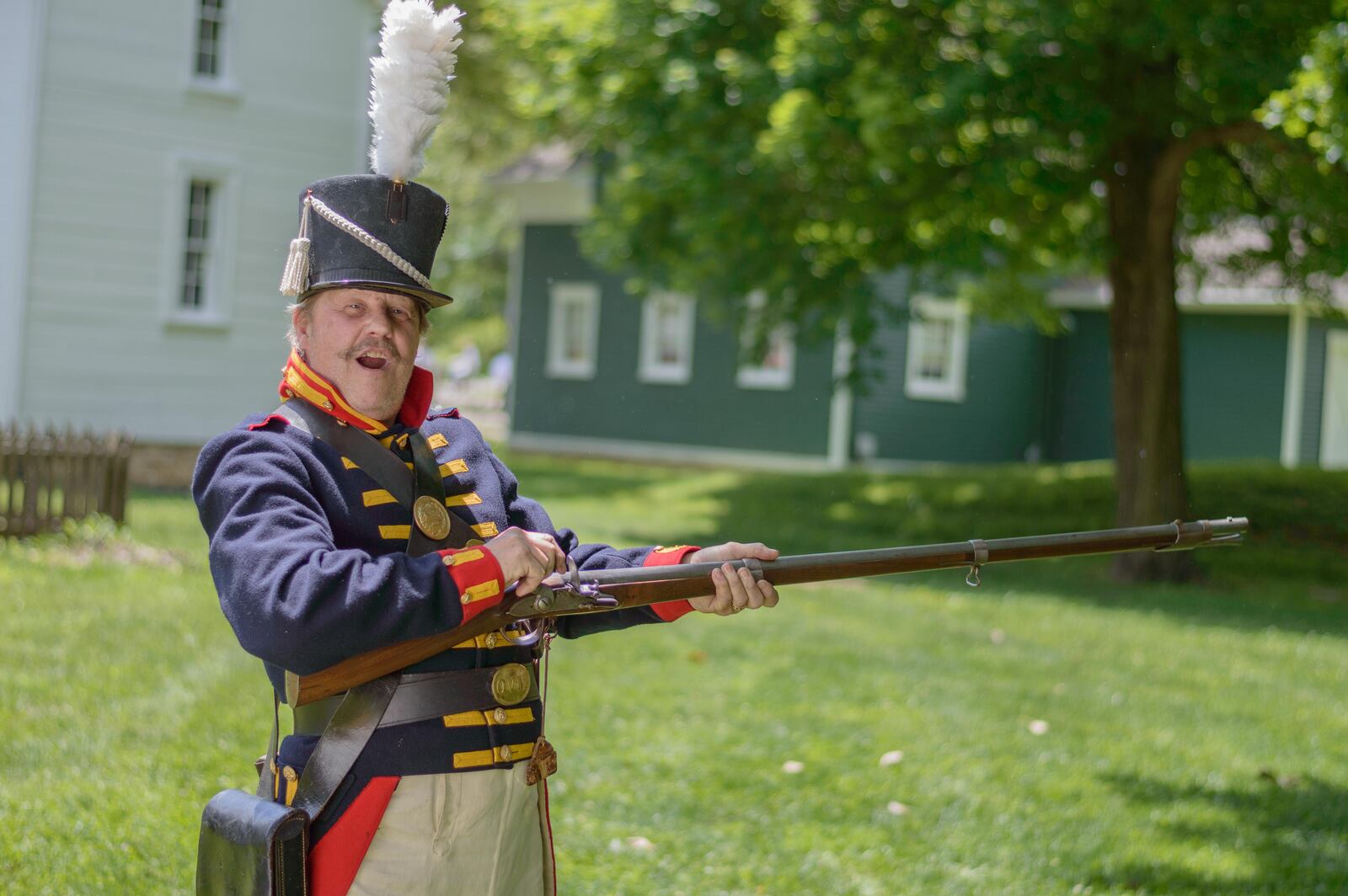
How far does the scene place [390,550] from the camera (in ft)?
9.48

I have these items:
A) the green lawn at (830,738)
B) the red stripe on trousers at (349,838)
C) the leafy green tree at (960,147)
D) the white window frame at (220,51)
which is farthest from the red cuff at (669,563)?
the white window frame at (220,51)

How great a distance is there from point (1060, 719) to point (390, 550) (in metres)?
5.70

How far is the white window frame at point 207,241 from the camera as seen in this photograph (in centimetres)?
1908

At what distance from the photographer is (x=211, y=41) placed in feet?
64.1

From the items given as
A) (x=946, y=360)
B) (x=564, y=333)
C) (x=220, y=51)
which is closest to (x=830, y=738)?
(x=220, y=51)

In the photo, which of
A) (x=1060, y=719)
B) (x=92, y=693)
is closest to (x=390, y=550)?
(x=92, y=693)

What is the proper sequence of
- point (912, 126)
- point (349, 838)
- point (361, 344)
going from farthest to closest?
point (912, 126) → point (361, 344) → point (349, 838)

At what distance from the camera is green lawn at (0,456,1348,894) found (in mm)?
5453

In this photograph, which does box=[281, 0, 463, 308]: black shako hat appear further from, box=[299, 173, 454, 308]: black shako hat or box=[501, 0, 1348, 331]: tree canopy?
box=[501, 0, 1348, 331]: tree canopy

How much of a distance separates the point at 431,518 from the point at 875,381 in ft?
66.4

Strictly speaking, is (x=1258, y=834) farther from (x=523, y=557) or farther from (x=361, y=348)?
(x=361, y=348)

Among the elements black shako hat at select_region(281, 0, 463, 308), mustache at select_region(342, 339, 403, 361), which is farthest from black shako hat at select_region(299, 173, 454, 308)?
mustache at select_region(342, 339, 403, 361)

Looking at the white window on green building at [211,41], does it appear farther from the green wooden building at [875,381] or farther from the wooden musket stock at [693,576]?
the wooden musket stock at [693,576]

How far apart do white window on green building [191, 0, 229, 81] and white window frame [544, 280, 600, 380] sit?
9.36m
